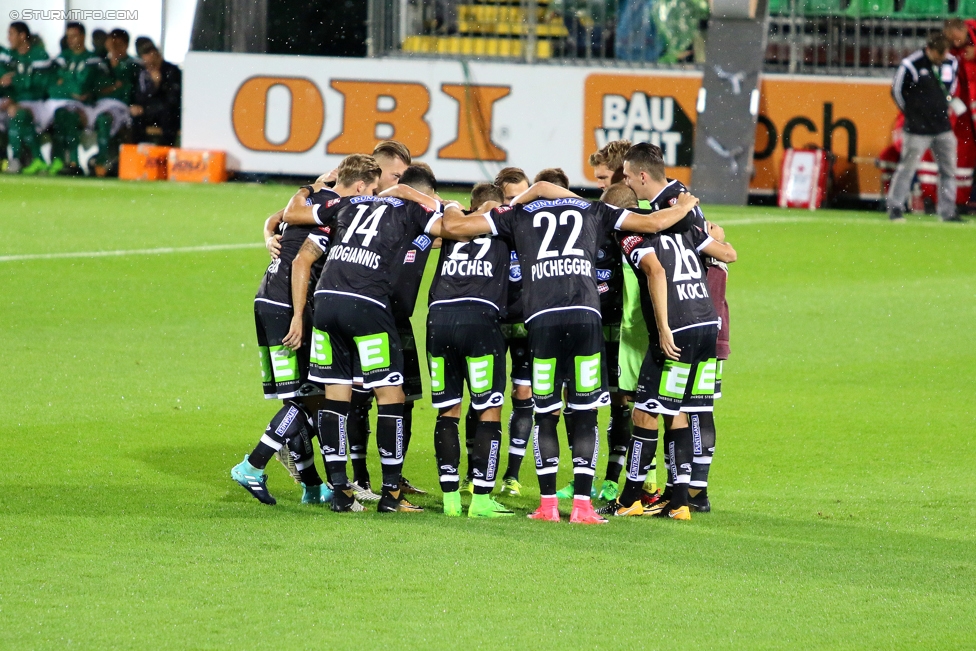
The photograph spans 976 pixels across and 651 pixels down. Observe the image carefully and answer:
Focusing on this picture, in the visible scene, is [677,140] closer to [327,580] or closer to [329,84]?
[329,84]

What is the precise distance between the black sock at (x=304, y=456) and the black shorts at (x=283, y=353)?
0.74 feet

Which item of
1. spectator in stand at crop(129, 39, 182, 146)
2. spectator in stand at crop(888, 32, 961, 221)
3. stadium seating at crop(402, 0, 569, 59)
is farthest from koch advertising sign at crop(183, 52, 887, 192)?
spectator in stand at crop(888, 32, 961, 221)

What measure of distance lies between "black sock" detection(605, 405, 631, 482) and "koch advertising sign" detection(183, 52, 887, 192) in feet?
50.3

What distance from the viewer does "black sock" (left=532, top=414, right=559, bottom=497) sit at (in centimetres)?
698

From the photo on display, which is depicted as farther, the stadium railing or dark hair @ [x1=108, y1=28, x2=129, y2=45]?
dark hair @ [x1=108, y1=28, x2=129, y2=45]

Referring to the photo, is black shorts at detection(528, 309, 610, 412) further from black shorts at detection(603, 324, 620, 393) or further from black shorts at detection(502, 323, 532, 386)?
black shorts at detection(603, 324, 620, 393)

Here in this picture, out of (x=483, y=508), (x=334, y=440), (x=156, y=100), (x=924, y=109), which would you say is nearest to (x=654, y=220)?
(x=483, y=508)

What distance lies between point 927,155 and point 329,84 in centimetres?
978

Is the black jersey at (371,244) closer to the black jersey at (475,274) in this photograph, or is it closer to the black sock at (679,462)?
the black jersey at (475,274)

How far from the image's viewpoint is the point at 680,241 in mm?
7156

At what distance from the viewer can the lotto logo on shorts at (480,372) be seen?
7.05 m

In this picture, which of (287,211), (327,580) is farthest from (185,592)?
(287,211)

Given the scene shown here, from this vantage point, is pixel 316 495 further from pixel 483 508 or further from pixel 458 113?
pixel 458 113

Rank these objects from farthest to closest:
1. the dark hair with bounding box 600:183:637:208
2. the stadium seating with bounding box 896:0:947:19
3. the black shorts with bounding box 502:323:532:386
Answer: the stadium seating with bounding box 896:0:947:19 < the black shorts with bounding box 502:323:532:386 < the dark hair with bounding box 600:183:637:208
